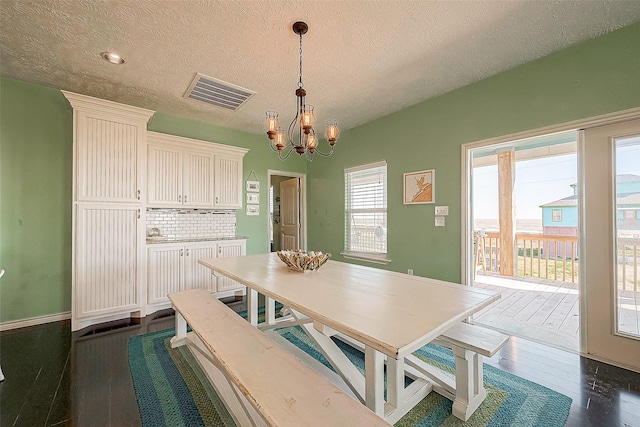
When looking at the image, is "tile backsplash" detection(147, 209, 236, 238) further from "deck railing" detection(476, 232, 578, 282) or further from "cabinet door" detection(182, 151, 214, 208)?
"deck railing" detection(476, 232, 578, 282)

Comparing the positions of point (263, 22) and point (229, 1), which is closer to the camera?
point (229, 1)

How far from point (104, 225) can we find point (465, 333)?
11.5 ft

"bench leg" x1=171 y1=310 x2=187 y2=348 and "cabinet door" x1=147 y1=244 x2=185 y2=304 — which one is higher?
"cabinet door" x1=147 y1=244 x2=185 y2=304

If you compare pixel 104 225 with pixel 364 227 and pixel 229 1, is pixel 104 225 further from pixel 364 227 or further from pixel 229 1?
pixel 364 227

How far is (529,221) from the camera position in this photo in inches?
200

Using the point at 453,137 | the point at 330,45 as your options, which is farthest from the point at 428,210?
the point at 330,45

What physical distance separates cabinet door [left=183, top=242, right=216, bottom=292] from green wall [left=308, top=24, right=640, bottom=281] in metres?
2.00

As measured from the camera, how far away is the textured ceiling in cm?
182

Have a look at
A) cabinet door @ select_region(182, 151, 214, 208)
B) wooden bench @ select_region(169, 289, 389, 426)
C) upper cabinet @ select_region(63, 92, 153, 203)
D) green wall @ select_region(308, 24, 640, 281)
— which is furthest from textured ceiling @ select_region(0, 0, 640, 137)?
wooden bench @ select_region(169, 289, 389, 426)

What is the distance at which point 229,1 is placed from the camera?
5.77 feet

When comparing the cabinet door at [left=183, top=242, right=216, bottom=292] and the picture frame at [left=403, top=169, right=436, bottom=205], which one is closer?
the picture frame at [left=403, top=169, right=436, bottom=205]

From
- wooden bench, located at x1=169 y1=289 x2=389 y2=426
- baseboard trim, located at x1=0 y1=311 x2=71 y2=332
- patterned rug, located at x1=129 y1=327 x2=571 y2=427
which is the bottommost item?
patterned rug, located at x1=129 y1=327 x2=571 y2=427

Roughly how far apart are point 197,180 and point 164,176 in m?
0.41

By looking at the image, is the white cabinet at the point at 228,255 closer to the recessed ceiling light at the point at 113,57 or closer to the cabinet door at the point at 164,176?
the cabinet door at the point at 164,176
